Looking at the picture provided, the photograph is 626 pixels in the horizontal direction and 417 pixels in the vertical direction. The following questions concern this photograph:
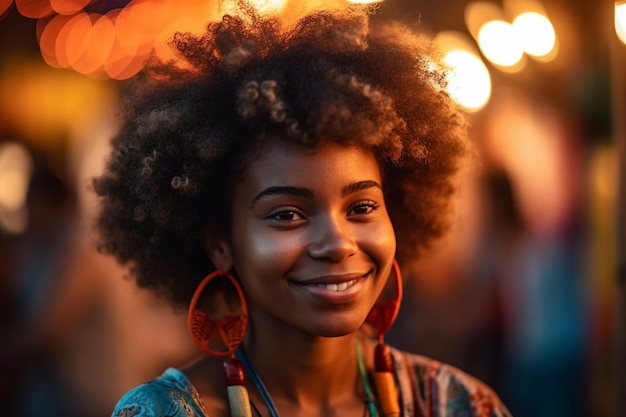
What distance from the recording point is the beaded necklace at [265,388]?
2.55 metres

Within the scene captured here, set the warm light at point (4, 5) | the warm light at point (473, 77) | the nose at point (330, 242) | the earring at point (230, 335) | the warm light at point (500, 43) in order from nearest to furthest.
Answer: the nose at point (330, 242), the earring at point (230, 335), the warm light at point (473, 77), the warm light at point (500, 43), the warm light at point (4, 5)

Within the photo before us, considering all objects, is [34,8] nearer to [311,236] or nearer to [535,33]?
[535,33]

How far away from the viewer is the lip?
7.68 ft

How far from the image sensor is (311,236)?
7.69 ft

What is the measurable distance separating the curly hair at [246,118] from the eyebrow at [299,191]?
0.34 ft

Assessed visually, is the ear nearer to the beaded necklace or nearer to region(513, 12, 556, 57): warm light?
the beaded necklace

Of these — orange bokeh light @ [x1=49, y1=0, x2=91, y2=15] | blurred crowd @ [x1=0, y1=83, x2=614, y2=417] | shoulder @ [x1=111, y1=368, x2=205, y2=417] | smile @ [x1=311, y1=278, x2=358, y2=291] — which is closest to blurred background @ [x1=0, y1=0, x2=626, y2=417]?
blurred crowd @ [x1=0, y1=83, x2=614, y2=417]

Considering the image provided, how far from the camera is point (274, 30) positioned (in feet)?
8.25

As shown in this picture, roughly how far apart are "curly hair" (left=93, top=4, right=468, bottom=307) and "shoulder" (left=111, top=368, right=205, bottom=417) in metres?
0.43

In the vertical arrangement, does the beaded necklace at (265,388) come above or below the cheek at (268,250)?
below

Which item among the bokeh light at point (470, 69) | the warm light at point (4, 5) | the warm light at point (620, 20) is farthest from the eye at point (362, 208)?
the warm light at point (4, 5)

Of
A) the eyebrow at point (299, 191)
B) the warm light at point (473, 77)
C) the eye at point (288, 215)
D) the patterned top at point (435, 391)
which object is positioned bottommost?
the patterned top at point (435, 391)

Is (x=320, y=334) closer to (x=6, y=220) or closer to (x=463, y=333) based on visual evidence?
(x=463, y=333)

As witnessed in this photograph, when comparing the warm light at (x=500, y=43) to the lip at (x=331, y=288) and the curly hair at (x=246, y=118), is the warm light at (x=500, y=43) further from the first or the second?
the lip at (x=331, y=288)
